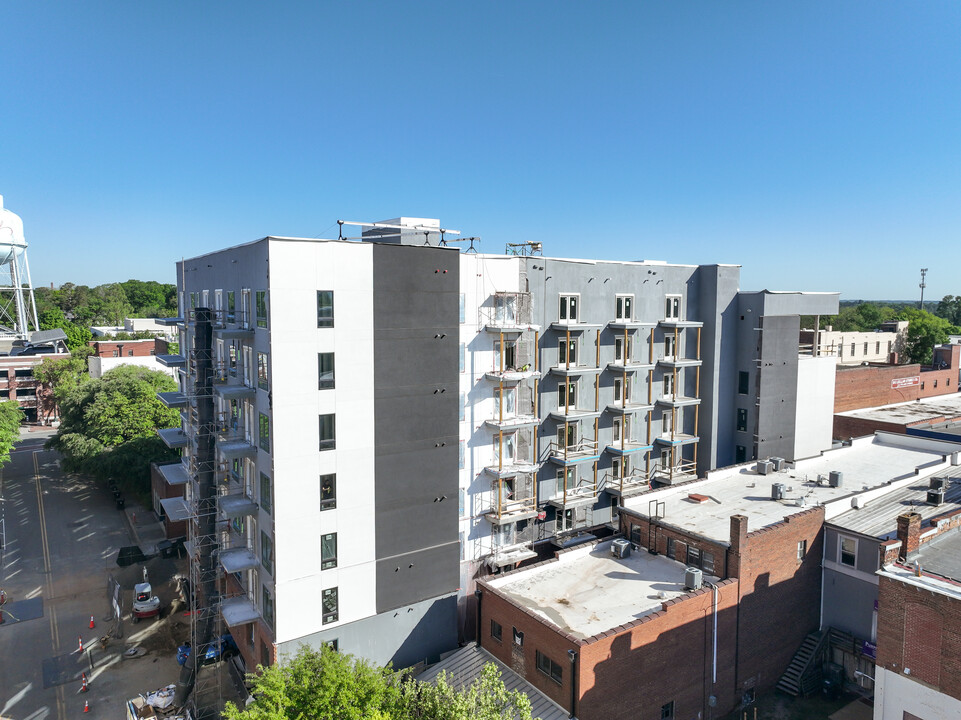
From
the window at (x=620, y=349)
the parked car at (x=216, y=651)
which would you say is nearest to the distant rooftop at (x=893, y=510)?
the window at (x=620, y=349)

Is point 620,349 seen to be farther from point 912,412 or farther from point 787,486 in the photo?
point 912,412

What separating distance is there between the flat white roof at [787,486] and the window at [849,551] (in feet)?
6.74

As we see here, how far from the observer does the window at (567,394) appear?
35.6m

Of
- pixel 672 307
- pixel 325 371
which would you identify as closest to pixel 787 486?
pixel 672 307

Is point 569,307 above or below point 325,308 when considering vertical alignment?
above

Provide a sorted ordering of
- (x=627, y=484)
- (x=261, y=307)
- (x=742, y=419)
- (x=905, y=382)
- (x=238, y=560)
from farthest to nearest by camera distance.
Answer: (x=905, y=382), (x=742, y=419), (x=627, y=484), (x=238, y=560), (x=261, y=307)

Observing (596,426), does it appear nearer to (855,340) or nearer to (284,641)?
(284,641)

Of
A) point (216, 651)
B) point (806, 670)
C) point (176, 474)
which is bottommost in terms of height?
point (806, 670)

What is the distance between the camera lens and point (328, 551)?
26.1m

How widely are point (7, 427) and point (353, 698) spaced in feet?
181

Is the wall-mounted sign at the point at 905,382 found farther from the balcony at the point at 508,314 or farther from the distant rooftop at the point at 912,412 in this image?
the balcony at the point at 508,314

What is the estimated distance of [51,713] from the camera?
92.2 ft

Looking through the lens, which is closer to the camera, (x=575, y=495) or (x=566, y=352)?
(x=566, y=352)

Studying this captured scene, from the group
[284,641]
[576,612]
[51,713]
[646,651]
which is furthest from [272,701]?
[51,713]
